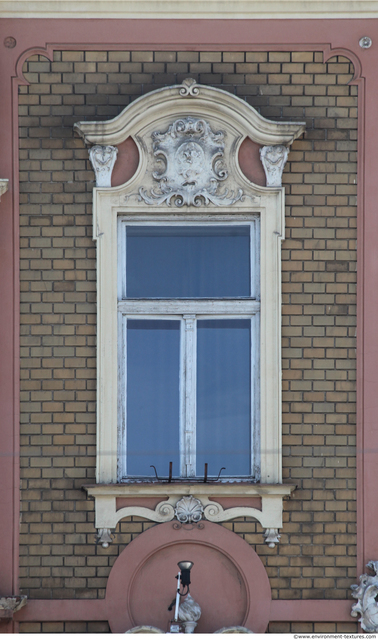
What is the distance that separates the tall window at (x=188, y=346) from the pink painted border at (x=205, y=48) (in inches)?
30.8

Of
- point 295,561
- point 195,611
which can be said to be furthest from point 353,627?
point 195,611

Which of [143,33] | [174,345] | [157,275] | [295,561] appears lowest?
[295,561]

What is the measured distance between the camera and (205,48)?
6488 millimetres

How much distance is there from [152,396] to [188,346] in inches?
18.1

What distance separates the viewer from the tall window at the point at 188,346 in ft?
21.0

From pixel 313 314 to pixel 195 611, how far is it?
89.2 inches

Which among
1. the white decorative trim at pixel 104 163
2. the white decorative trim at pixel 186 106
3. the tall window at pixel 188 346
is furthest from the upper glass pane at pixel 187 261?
the white decorative trim at pixel 186 106

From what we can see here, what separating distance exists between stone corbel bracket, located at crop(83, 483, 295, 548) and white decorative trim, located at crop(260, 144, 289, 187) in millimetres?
2234

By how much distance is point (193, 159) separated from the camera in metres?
6.43

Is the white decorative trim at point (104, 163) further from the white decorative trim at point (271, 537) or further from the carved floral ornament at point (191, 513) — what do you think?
the white decorative trim at point (271, 537)
